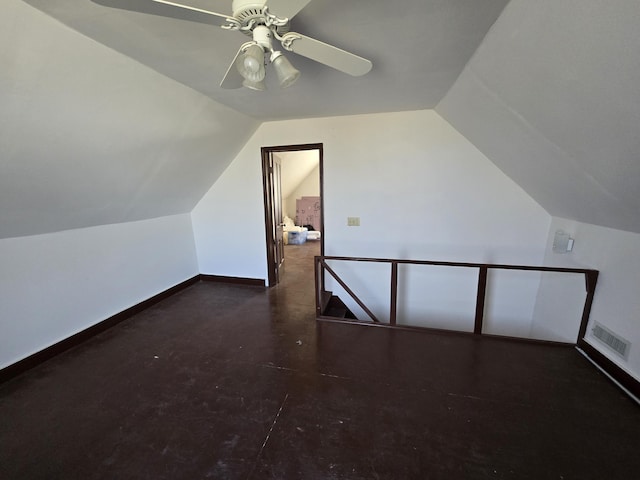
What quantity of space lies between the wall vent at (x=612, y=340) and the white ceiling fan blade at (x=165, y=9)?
3319mm

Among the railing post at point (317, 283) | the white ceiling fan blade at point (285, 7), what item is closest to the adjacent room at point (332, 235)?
the white ceiling fan blade at point (285, 7)

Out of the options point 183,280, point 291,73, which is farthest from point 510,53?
point 183,280

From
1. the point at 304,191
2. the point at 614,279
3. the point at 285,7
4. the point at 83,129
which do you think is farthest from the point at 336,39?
the point at 304,191

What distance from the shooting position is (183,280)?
13.2ft

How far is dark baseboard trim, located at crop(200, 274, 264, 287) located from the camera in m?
4.11

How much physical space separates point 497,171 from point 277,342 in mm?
3040

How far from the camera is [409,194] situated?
3.33 m

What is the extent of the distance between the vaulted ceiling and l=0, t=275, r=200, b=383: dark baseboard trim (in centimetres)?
106

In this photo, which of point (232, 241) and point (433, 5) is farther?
point (232, 241)

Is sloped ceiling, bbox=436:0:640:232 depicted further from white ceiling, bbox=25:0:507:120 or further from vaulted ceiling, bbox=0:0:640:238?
white ceiling, bbox=25:0:507:120

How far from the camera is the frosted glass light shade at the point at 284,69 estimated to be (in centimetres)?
134

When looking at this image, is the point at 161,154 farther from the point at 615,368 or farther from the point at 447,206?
the point at 615,368

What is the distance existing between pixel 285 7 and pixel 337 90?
1426 mm

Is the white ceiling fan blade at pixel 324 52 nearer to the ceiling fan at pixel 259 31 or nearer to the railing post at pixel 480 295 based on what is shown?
the ceiling fan at pixel 259 31
